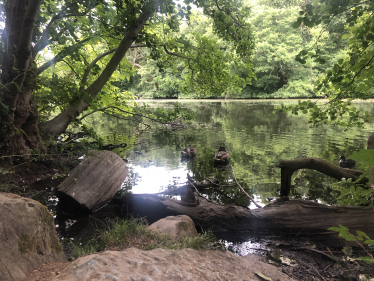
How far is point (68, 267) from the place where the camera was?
2043mm

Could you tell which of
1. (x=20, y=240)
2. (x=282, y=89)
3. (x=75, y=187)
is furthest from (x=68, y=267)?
(x=282, y=89)

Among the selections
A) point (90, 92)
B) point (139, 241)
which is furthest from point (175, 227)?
point (90, 92)

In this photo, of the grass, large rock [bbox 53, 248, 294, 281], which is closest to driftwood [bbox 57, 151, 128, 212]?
the grass

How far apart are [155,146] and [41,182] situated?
631cm

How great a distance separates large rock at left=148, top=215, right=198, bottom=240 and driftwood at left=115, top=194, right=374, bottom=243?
0.48 metres

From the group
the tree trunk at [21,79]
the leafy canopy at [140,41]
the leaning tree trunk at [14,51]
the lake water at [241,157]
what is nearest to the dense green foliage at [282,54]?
the lake water at [241,157]

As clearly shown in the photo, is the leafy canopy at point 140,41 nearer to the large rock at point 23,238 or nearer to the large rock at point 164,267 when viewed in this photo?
the large rock at point 23,238

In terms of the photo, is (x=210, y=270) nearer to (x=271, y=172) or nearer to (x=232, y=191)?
(x=232, y=191)

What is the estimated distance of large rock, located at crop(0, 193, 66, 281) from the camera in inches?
76.7

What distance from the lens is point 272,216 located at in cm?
429

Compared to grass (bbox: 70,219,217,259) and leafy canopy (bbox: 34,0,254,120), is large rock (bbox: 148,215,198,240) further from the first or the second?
leafy canopy (bbox: 34,0,254,120)

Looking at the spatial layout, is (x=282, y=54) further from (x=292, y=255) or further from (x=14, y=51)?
(x=14, y=51)

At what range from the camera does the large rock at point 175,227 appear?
3670 millimetres

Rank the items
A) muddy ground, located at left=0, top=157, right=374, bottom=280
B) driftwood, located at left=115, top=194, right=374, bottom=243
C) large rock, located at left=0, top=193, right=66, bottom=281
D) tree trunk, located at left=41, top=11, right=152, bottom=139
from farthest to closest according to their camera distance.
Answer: tree trunk, located at left=41, top=11, right=152, bottom=139
driftwood, located at left=115, top=194, right=374, bottom=243
muddy ground, located at left=0, top=157, right=374, bottom=280
large rock, located at left=0, top=193, right=66, bottom=281
